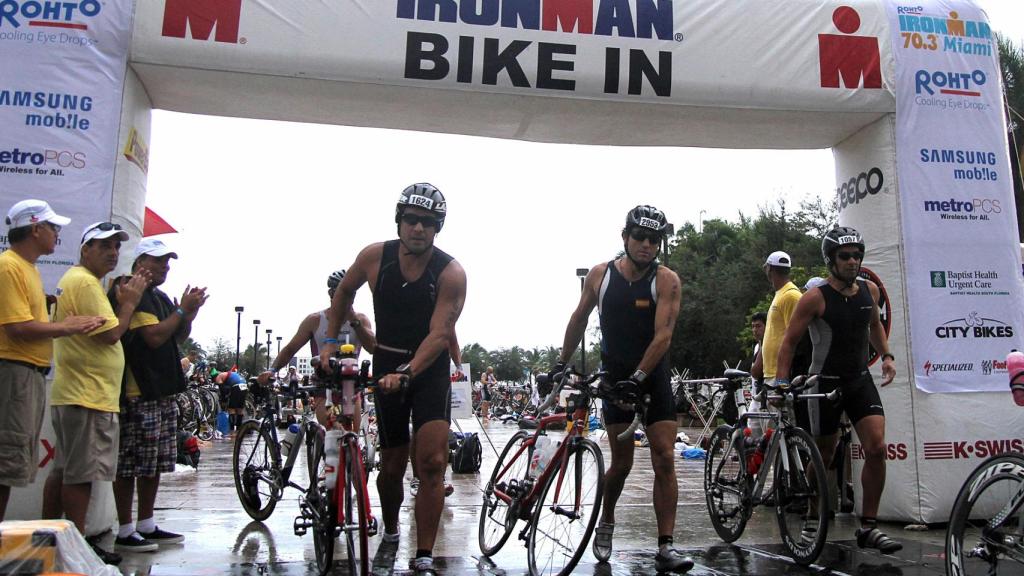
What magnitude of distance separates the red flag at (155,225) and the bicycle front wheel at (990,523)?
7329mm

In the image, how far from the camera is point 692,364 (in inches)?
1516

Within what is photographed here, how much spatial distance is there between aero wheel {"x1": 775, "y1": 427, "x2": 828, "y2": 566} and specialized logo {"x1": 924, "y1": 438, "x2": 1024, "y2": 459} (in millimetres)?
2194

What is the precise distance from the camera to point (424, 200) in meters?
4.79

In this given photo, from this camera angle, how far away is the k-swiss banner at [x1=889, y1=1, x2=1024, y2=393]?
6.95 metres

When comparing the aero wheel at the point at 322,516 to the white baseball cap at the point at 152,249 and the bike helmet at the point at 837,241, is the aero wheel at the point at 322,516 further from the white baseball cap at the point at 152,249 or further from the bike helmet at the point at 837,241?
Answer: the bike helmet at the point at 837,241

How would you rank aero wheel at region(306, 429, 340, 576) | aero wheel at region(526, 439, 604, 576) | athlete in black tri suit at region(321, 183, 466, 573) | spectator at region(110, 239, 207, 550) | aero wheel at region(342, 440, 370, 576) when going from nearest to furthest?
aero wheel at region(342, 440, 370, 576), aero wheel at region(306, 429, 340, 576), aero wheel at region(526, 439, 604, 576), athlete in black tri suit at region(321, 183, 466, 573), spectator at region(110, 239, 207, 550)

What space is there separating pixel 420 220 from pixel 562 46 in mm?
2751

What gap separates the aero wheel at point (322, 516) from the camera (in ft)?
14.2

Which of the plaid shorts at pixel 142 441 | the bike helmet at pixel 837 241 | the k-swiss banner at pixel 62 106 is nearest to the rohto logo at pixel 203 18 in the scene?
the k-swiss banner at pixel 62 106

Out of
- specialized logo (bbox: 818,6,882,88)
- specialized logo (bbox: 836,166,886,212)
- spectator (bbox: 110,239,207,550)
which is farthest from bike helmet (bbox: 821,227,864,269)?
spectator (bbox: 110,239,207,550)

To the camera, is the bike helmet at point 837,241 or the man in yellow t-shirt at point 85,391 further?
the bike helmet at point 837,241

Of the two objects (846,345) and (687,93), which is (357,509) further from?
(687,93)

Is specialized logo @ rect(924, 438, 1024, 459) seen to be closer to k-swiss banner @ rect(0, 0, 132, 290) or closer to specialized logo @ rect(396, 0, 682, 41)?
specialized logo @ rect(396, 0, 682, 41)

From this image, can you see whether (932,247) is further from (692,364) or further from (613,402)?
(692,364)
